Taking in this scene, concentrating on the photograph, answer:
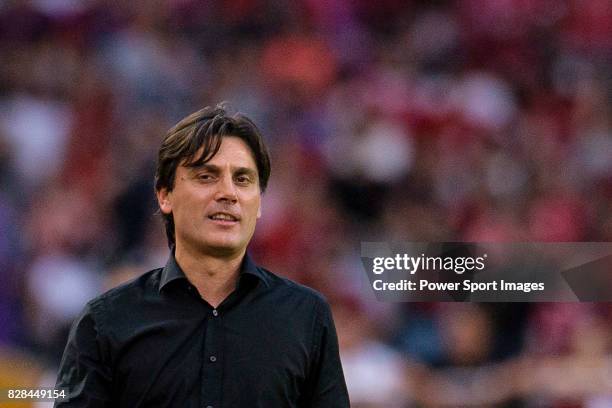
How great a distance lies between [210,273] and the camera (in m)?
1.79

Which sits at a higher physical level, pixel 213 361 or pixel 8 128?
pixel 8 128

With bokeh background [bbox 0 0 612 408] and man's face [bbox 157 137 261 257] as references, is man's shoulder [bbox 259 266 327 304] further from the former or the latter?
bokeh background [bbox 0 0 612 408]

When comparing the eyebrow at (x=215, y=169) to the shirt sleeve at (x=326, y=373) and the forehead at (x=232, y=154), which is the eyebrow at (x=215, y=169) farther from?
the shirt sleeve at (x=326, y=373)

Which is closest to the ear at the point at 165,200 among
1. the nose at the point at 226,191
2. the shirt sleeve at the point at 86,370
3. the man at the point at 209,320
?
the man at the point at 209,320

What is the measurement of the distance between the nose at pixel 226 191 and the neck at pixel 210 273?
0.10 metres

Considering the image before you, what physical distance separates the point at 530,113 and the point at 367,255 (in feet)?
3.34

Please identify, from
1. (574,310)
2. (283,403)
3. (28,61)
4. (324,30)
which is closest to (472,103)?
(324,30)

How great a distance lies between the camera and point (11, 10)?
4492 mm

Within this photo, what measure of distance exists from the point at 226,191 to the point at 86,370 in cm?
35

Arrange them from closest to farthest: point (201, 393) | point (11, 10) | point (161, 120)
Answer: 1. point (201, 393)
2. point (161, 120)
3. point (11, 10)

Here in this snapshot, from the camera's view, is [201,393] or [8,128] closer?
[201,393]

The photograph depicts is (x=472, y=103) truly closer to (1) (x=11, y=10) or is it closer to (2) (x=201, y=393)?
(1) (x=11, y=10)

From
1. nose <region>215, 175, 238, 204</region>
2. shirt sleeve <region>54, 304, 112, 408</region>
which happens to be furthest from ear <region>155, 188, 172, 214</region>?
shirt sleeve <region>54, 304, 112, 408</region>

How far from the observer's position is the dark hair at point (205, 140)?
1.76m
